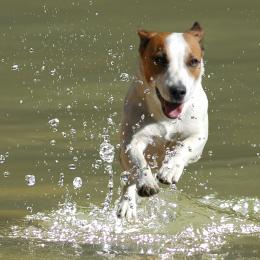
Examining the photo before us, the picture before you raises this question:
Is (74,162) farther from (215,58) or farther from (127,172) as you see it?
(215,58)

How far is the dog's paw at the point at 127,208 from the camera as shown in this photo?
695cm

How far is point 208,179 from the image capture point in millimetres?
7883

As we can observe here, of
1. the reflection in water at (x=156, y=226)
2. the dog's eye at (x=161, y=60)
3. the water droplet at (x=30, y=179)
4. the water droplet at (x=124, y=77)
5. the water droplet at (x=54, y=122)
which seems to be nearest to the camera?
the reflection in water at (x=156, y=226)

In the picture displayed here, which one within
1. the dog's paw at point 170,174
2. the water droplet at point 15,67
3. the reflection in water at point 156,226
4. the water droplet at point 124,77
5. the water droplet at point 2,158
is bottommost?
the reflection in water at point 156,226

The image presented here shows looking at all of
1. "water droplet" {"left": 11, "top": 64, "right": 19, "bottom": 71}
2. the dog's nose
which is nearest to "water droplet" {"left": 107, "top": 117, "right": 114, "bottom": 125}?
"water droplet" {"left": 11, "top": 64, "right": 19, "bottom": 71}

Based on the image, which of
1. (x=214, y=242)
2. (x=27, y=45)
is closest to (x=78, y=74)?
(x=27, y=45)

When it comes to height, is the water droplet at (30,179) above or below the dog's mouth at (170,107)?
below

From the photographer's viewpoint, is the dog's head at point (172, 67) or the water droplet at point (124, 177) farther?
the water droplet at point (124, 177)

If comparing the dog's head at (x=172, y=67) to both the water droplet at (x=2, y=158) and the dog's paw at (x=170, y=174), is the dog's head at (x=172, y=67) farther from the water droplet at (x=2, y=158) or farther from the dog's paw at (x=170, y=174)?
the water droplet at (x=2, y=158)

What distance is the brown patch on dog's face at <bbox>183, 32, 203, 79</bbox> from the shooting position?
6664mm

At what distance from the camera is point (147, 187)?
6426 mm

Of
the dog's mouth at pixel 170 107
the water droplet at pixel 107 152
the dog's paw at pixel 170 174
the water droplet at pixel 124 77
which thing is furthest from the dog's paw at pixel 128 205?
the water droplet at pixel 124 77

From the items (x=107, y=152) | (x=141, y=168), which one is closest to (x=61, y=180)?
(x=107, y=152)

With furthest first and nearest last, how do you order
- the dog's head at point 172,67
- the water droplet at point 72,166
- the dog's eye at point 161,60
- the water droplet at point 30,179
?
the water droplet at point 72,166, the water droplet at point 30,179, the dog's eye at point 161,60, the dog's head at point 172,67
